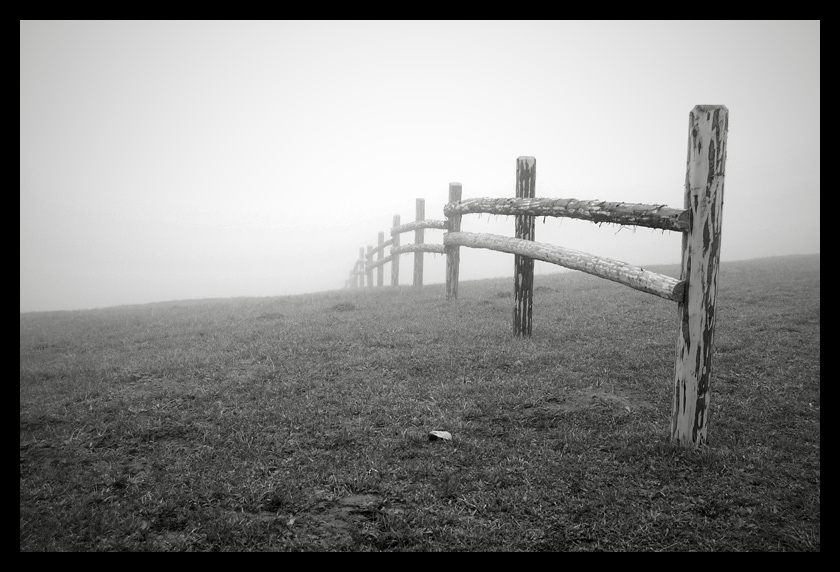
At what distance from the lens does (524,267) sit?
32.7 feet

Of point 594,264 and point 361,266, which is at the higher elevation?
point 361,266

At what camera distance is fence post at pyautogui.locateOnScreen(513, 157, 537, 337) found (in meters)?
9.95

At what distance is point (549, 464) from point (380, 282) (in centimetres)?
2391

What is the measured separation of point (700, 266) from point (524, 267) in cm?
477

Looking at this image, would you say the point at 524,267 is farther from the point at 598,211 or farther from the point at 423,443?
the point at 423,443

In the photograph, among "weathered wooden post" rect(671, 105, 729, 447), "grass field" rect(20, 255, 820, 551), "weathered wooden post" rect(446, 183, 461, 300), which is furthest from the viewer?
"weathered wooden post" rect(446, 183, 461, 300)

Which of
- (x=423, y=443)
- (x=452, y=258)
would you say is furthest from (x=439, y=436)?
(x=452, y=258)

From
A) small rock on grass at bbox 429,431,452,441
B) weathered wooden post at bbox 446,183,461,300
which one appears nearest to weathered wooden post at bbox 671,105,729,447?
small rock on grass at bbox 429,431,452,441

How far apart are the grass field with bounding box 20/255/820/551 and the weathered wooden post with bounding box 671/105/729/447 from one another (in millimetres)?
529

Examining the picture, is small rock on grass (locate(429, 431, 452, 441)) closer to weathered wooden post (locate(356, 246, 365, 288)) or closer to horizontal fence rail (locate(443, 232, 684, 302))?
horizontal fence rail (locate(443, 232, 684, 302))

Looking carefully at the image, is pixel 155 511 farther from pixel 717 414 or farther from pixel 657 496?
pixel 717 414

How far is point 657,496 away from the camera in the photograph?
4648mm

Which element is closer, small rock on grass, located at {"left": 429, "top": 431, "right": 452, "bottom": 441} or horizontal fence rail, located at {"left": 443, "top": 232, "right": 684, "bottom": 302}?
horizontal fence rail, located at {"left": 443, "top": 232, "right": 684, "bottom": 302}
